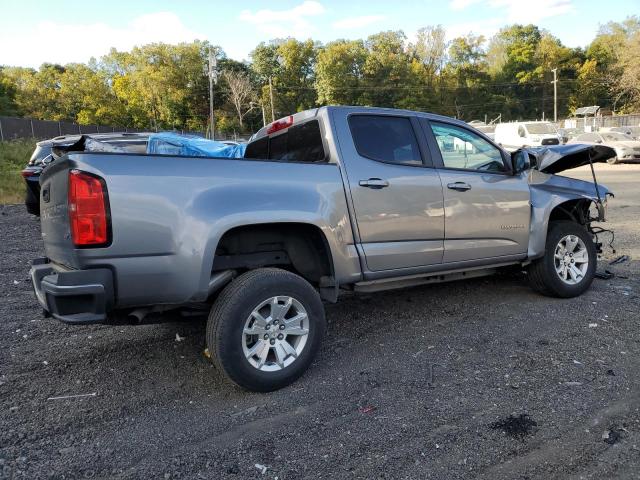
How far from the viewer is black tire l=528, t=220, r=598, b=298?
496 centimetres

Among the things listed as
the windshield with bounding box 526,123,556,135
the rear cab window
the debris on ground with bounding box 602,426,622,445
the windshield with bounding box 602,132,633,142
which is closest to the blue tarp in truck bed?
the rear cab window

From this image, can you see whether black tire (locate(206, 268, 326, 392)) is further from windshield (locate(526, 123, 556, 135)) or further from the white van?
windshield (locate(526, 123, 556, 135))

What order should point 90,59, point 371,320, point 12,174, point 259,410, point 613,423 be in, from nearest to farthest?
point 613,423 → point 259,410 → point 371,320 → point 12,174 → point 90,59

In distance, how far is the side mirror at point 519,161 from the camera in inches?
187

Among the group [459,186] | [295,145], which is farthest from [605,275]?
[295,145]

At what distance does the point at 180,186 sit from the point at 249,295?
81 centimetres

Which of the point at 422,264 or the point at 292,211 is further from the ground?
the point at 292,211

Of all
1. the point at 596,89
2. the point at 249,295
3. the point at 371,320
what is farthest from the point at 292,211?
the point at 596,89

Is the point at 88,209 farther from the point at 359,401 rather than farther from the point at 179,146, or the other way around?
the point at 359,401

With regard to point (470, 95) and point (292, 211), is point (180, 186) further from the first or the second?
point (470, 95)

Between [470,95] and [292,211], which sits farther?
[470,95]

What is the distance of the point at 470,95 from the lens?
79938mm

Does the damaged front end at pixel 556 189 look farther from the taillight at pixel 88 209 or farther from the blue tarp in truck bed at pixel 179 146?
the taillight at pixel 88 209

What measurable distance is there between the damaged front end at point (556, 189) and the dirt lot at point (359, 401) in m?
0.86
